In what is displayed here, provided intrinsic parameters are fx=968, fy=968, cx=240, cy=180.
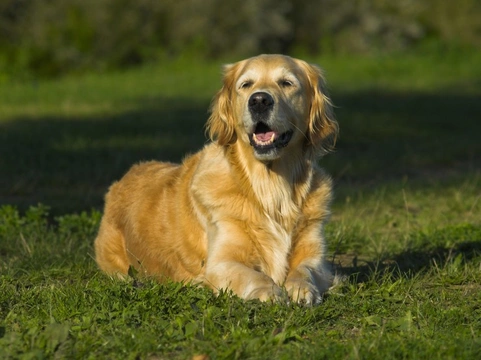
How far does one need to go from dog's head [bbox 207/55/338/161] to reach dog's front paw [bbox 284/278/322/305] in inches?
34.9

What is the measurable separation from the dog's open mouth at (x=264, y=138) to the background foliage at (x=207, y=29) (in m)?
18.3

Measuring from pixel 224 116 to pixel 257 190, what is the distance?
58 cm

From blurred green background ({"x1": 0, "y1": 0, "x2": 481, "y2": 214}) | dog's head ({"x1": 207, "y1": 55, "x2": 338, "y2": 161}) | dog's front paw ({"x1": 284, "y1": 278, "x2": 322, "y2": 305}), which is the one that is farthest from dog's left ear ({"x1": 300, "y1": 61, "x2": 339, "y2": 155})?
blurred green background ({"x1": 0, "y1": 0, "x2": 481, "y2": 214})

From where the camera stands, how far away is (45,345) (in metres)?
4.76

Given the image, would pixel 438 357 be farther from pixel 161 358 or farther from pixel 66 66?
pixel 66 66

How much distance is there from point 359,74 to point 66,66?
8108 millimetres

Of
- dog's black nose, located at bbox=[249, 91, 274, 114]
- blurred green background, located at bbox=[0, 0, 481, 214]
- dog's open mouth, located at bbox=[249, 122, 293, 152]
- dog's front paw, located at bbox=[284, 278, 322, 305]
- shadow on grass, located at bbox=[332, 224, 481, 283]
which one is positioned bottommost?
blurred green background, located at bbox=[0, 0, 481, 214]

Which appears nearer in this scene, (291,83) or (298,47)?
(291,83)

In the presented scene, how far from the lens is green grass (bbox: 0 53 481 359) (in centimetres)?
492

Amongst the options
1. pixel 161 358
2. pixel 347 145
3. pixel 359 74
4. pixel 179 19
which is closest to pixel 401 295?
pixel 161 358

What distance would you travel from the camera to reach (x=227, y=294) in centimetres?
563

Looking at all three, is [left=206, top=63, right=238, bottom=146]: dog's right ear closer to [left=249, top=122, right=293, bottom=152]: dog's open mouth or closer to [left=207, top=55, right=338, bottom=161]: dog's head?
[left=207, top=55, right=338, bottom=161]: dog's head

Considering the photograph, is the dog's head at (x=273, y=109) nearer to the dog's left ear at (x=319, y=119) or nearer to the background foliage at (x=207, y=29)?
the dog's left ear at (x=319, y=119)

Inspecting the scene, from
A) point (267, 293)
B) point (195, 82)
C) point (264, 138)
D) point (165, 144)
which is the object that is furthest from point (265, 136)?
point (195, 82)
